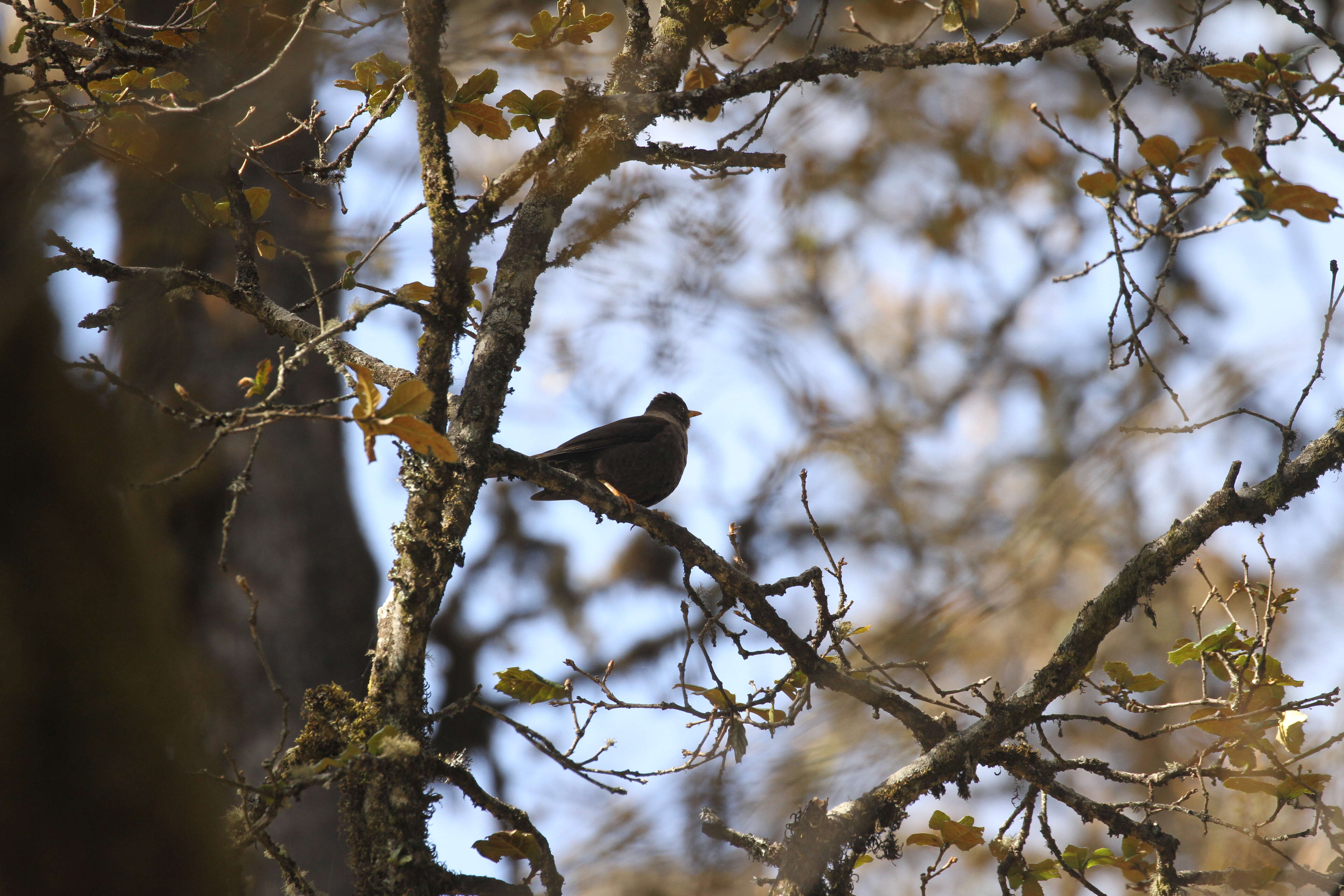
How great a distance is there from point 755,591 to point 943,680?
2.34m

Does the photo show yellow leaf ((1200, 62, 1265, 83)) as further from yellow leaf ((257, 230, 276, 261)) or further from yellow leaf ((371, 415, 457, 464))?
yellow leaf ((257, 230, 276, 261))

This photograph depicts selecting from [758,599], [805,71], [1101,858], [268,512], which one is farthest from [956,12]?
[268,512]

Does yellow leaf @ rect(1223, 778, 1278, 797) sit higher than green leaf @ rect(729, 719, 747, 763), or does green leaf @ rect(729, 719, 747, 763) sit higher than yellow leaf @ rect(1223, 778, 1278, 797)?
green leaf @ rect(729, 719, 747, 763)

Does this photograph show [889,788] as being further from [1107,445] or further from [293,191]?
[1107,445]

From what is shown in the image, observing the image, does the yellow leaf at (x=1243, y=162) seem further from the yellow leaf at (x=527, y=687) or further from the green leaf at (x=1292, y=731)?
the yellow leaf at (x=527, y=687)

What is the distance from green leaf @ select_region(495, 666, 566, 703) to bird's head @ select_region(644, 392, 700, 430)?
137 inches

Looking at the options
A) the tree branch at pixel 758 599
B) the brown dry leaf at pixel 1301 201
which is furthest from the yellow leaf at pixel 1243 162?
the tree branch at pixel 758 599

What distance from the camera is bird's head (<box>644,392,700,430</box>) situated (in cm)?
593

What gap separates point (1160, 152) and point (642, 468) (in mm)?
3207

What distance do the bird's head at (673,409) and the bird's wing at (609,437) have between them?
76 cm

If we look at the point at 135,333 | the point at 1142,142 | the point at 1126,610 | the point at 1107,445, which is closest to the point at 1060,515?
the point at 1107,445

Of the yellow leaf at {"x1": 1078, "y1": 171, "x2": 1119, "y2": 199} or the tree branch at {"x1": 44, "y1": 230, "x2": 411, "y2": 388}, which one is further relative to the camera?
the tree branch at {"x1": 44, "y1": 230, "x2": 411, "y2": 388}

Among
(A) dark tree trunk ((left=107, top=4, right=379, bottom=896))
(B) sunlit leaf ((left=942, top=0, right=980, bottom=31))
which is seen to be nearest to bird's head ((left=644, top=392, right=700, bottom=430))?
(A) dark tree trunk ((left=107, top=4, right=379, bottom=896))

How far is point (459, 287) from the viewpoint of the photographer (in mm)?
2188
